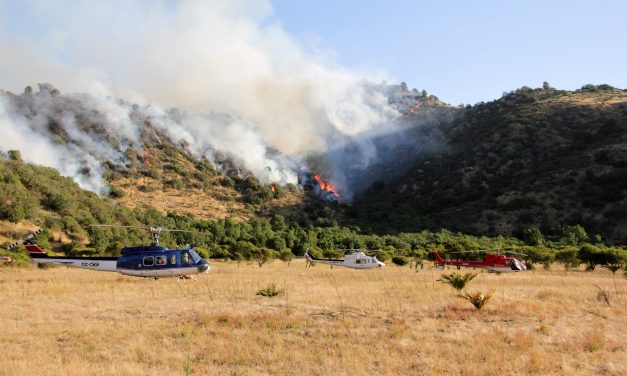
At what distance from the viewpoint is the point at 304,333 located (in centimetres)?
1303

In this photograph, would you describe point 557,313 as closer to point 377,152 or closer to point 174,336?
point 174,336

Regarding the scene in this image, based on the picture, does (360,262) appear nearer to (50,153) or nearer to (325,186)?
(50,153)

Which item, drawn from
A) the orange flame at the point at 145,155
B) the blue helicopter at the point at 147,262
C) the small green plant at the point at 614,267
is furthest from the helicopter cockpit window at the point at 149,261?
the orange flame at the point at 145,155

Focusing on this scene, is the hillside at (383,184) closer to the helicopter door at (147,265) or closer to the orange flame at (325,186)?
the orange flame at (325,186)

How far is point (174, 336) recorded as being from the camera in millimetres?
12609

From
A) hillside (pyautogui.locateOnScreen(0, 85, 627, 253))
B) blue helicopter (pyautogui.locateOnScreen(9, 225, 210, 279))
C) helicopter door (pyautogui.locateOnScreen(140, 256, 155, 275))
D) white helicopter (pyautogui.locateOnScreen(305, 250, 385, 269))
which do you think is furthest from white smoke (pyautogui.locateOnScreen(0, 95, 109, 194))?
helicopter door (pyautogui.locateOnScreen(140, 256, 155, 275))

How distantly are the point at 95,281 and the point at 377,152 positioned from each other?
143305 millimetres

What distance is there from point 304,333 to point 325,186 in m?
122

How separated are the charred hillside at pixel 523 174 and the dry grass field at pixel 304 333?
7003cm

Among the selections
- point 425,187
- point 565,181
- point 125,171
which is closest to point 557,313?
point 565,181

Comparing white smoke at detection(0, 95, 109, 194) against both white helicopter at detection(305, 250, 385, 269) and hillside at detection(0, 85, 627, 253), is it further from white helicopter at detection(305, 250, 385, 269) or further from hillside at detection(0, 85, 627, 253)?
white helicopter at detection(305, 250, 385, 269)

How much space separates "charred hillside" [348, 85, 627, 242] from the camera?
83750mm

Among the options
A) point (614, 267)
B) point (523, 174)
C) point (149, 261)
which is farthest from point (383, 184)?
point (149, 261)

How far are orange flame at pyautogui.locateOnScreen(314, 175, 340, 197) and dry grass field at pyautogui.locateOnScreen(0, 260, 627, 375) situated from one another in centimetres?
11163
